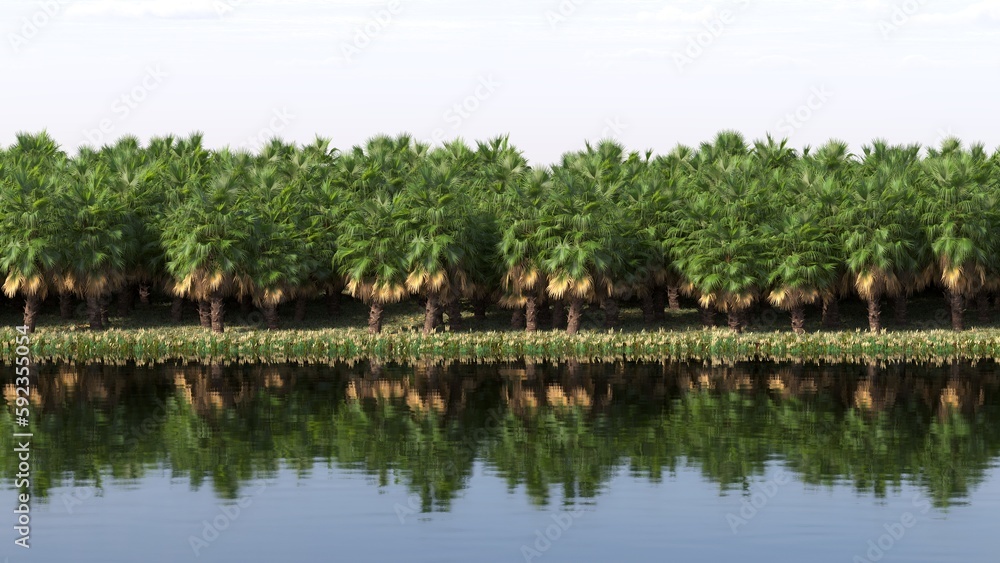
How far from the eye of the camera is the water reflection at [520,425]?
3231 centimetres

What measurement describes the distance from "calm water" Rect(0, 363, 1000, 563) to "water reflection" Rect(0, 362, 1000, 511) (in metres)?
0.14

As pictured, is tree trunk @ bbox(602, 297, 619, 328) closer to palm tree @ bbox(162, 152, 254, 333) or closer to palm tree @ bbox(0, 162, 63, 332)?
palm tree @ bbox(162, 152, 254, 333)

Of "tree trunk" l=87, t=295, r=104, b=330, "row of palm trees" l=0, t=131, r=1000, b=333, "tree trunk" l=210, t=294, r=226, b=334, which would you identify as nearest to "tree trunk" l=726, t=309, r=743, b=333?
"row of palm trees" l=0, t=131, r=1000, b=333

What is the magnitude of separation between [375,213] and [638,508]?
47.8 meters

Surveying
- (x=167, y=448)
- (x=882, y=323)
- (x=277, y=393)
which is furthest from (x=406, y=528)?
(x=882, y=323)

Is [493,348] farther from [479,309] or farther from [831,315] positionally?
[831,315]

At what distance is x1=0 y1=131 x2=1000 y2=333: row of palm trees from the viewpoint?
73750mm

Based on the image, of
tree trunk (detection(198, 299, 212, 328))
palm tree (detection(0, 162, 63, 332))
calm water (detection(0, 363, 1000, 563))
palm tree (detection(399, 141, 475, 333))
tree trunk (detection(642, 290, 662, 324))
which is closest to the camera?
calm water (detection(0, 363, 1000, 563))

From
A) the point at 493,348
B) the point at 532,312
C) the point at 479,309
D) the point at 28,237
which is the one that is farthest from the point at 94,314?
the point at 493,348

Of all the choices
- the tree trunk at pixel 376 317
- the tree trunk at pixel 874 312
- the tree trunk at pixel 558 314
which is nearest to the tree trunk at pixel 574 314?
the tree trunk at pixel 558 314

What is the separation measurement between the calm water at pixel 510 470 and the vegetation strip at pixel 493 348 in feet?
28.4

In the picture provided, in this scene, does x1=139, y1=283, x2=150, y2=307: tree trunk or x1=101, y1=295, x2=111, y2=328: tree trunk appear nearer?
x1=101, y1=295, x2=111, y2=328: tree trunk

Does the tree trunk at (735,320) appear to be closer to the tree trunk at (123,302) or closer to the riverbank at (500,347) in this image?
the riverbank at (500,347)

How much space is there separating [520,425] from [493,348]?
2286 centimetres
